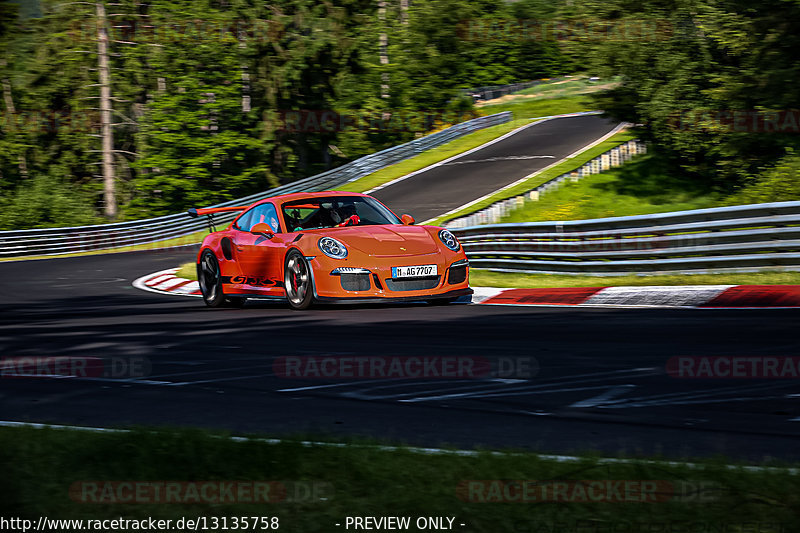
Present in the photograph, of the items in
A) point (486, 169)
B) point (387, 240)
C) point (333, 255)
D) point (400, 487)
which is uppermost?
point (400, 487)

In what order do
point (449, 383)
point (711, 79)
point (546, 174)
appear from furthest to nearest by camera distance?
point (546, 174)
point (711, 79)
point (449, 383)

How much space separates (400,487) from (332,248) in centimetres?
784

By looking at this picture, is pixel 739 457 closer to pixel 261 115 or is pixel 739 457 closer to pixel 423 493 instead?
pixel 423 493

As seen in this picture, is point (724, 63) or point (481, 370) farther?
point (724, 63)

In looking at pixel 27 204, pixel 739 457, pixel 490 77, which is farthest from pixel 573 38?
pixel 490 77

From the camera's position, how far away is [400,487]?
366 centimetres

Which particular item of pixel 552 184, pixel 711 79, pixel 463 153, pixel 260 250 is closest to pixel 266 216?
pixel 260 250

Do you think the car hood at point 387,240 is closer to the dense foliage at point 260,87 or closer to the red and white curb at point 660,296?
the red and white curb at point 660,296

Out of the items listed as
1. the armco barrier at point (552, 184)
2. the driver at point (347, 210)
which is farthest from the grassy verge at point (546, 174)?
the driver at point (347, 210)

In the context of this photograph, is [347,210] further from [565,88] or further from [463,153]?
[565,88]

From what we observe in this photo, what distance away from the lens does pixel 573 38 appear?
3722 centimetres

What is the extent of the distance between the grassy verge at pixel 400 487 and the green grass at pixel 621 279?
8879 millimetres

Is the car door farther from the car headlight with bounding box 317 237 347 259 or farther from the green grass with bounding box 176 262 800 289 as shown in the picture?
the green grass with bounding box 176 262 800 289

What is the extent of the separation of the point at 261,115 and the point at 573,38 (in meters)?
22.3
